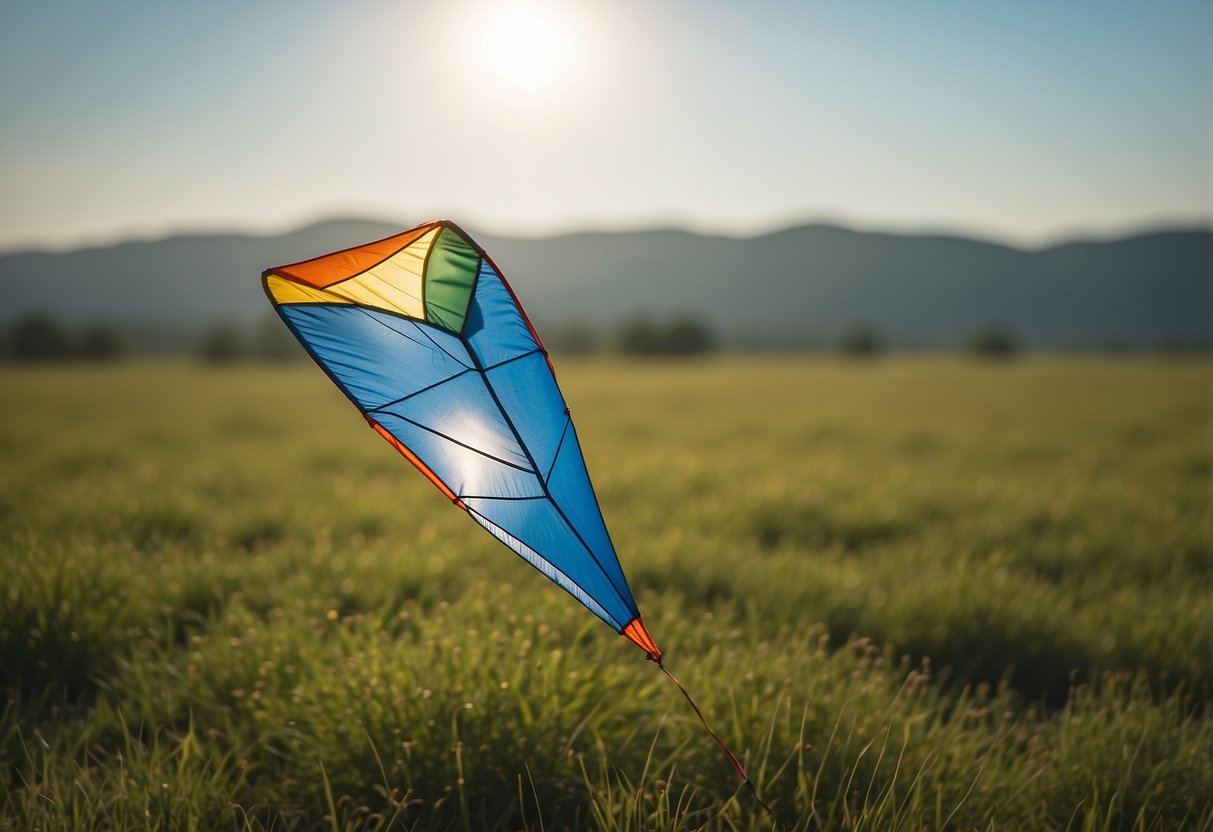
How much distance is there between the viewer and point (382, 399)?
154 centimetres

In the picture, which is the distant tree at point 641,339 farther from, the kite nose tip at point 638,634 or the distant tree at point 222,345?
the kite nose tip at point 638,634

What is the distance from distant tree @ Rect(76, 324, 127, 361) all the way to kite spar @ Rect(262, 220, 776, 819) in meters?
76.6

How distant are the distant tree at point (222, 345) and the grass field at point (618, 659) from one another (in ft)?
229

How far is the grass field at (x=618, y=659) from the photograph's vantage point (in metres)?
2.09

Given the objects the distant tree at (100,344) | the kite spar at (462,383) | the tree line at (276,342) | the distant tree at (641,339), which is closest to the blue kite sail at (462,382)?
the kite spar at (462,383)

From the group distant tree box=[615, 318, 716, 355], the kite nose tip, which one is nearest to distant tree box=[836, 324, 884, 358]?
distant tree box=[615, 318, 716, 355]

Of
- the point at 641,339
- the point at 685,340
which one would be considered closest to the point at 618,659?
the point at 685,340

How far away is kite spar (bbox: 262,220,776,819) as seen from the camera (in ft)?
4.99

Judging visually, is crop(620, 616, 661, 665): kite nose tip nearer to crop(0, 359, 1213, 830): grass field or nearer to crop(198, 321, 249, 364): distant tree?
crop(0, 359, 1213, 830): grass field

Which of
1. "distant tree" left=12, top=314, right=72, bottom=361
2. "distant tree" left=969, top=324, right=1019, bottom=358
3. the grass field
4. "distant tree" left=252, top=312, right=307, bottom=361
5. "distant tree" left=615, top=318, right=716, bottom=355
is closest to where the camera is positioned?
the grass field

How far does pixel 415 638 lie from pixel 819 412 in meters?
14.8

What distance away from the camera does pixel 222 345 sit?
69188mm

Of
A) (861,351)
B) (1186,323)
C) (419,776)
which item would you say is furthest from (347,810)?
(1186,323)

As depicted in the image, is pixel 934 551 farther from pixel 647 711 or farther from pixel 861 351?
pixel 861 351
